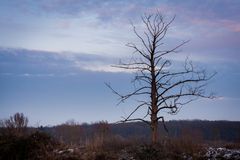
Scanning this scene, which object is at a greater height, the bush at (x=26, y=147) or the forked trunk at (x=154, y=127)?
the forked trunk at (x=154, y=127)

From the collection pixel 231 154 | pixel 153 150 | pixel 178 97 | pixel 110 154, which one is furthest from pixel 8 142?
pixel 231 154

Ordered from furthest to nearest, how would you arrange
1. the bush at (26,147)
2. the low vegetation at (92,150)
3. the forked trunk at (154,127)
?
the forked trunk at (154,127) → the bush at (26,147) → the low vegetation at (92,150)

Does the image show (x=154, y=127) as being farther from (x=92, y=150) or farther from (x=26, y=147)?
(x=26, y=147)

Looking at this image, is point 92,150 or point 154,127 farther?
point 154,127

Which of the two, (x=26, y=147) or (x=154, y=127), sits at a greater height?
(x=154, y=127)

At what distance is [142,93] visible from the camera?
2486 cm

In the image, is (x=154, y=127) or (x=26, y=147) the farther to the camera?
(x=154, y=127)

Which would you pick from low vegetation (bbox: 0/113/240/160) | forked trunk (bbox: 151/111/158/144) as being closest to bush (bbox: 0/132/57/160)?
low vegetation (bbox: 0/113/240/160)

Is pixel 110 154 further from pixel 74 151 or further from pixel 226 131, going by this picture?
pixel 226 131

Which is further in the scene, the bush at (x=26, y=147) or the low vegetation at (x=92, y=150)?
the bush at (x=26, y=147)

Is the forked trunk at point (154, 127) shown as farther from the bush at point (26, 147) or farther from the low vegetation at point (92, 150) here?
the bush at point (26, 147)

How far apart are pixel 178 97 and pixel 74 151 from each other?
21.3 feet

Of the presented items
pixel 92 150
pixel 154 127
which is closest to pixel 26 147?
pixel 92 150

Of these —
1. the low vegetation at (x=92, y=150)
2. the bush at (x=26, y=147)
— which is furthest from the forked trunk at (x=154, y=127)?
the bush at (x=26, y=147)
